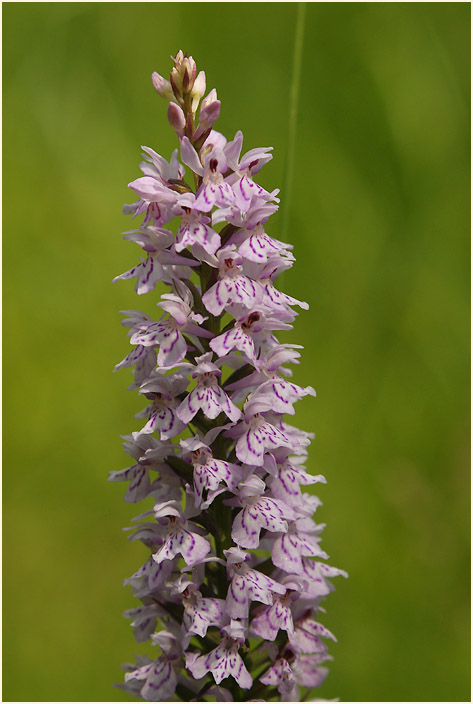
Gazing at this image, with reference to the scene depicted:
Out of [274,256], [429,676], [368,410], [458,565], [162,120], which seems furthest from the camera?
[162,120]

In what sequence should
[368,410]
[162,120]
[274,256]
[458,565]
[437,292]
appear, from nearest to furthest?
[274,256], [458,565], [368,410], [437,292], [162,120]

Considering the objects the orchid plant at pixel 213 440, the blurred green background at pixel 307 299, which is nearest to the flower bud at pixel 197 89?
the orchid plant at pixel 213 440

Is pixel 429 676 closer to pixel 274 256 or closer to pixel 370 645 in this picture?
pixel 370 645

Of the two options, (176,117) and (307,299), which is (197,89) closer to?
(176,117)

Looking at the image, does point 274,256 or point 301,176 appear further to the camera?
point 301,176

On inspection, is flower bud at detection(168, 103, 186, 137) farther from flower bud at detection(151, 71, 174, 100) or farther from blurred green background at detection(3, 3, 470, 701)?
blurred green background at detection(3, 3, 470, 701)

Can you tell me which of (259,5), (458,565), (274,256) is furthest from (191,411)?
(259,5)

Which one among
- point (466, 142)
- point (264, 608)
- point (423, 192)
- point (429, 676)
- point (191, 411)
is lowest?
point (429, 676)

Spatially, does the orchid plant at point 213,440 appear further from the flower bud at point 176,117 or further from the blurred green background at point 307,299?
the blurred green background at point 307,299

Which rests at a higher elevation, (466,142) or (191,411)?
(466,142)
